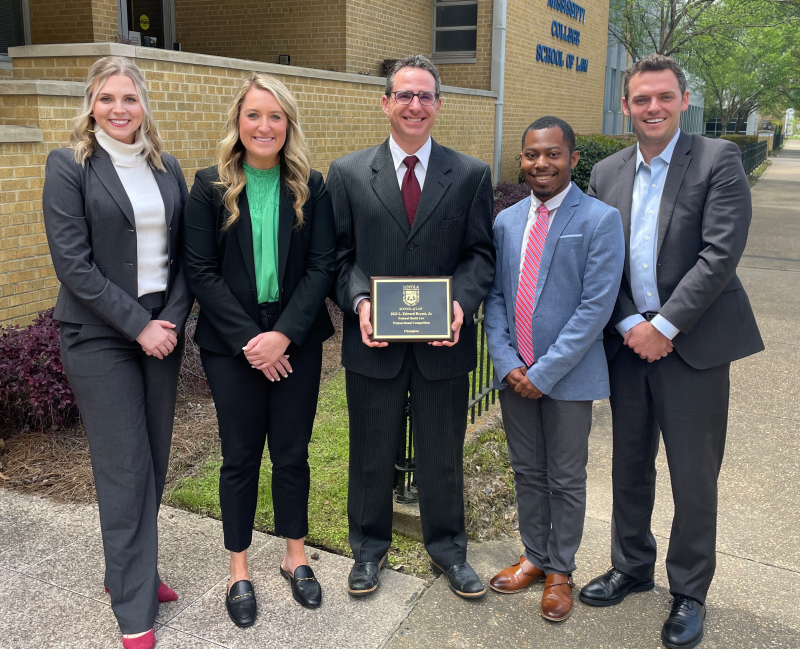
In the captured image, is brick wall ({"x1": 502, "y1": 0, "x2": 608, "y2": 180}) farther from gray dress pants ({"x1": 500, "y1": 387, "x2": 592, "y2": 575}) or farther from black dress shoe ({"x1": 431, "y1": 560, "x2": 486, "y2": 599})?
black dress shoe ({"x1": 431, "y1": 560, "x2": 486, "y2": 599})

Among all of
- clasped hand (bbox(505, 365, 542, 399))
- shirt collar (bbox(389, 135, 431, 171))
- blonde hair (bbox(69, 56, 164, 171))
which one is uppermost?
blonde hair (bbox(69, 56, 164, 171))

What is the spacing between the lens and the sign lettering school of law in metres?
19.2

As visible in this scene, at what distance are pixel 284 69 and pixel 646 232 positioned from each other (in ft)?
23.3

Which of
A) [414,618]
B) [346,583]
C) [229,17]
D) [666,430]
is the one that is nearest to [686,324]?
→ [666,430]

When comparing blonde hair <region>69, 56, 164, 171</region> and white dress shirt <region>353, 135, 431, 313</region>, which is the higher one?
blonde hair <region>69, 56, 164, 171</region>

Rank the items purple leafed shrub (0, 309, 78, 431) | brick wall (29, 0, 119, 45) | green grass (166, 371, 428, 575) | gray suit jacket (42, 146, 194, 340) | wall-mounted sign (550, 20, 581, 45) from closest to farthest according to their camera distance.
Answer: gray suit jacket (42, 146, 194, 340), green grass (166, 371, 428, 575), purple leafed shrub (0, 309, 78, 431), brick wall (29, 0, 119, 45), wall-mounted sign (550, 20, 581, 45)

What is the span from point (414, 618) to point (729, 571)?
1.57 m

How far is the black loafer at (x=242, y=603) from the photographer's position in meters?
3.19

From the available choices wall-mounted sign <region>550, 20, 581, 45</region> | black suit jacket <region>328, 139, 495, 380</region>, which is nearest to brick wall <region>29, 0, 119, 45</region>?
black suit jacket <region>328, 139, 495, 380</region>

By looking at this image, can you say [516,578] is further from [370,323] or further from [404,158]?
[404,158]

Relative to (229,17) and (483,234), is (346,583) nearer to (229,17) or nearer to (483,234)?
(483,234)

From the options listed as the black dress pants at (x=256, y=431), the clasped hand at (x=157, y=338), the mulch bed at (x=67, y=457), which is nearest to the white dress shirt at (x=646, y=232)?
the black dress pants at (x=256, y=431)

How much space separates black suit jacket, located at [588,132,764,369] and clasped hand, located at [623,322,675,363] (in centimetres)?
6

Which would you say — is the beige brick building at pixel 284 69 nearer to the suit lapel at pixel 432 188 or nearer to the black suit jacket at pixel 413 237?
the black suit jacket at pixel 413 237
